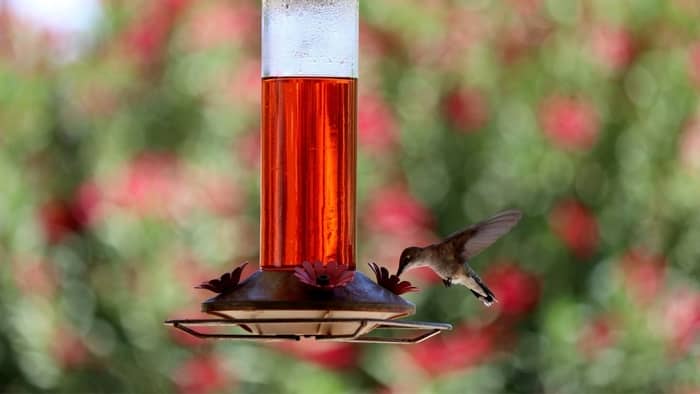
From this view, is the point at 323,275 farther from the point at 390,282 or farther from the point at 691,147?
the point at 691,147

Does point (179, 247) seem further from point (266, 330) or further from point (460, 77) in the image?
point (266, 330)

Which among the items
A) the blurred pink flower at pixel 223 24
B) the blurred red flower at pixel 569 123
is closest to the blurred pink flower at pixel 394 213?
the blurred red flower at pixel 569 123

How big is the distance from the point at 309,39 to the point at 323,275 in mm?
697

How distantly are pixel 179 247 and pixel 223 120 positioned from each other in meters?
0.71

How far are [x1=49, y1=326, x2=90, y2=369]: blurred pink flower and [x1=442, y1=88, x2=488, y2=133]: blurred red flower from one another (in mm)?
2105

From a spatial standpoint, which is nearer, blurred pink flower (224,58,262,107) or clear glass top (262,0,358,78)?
clear glass top (262,0,358,78)

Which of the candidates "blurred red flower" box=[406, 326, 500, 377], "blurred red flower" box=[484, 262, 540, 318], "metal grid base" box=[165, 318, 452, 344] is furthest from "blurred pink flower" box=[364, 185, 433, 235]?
"metal grid base" box=[165, 318, 452, 344]

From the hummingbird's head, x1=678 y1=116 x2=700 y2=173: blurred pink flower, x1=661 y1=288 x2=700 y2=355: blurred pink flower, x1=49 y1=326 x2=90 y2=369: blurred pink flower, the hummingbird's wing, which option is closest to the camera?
the hummingbird's head

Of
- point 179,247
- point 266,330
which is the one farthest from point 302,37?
point 179,247

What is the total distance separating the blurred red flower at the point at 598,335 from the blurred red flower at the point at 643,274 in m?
0.18

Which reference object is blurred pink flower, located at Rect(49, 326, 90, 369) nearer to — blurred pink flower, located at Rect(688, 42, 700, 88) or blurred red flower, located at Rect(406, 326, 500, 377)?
blurred red flower, located at Rect(406, 326, 500, 377)

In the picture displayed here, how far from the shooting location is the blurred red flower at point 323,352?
828cm

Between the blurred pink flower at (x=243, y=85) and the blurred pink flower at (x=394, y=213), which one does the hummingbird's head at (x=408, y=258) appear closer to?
the blurred pink flower at (x=394, y=213)

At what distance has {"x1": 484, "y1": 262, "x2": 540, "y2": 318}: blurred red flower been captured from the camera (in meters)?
8.37
